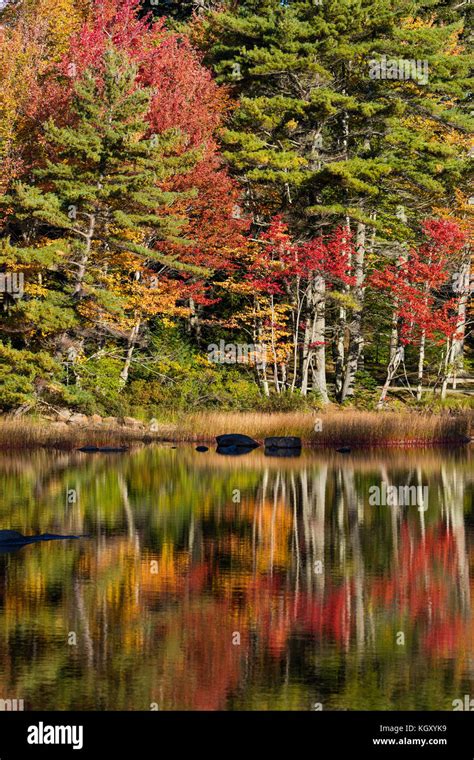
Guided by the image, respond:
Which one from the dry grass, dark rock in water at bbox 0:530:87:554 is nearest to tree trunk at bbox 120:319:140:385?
the dry grass

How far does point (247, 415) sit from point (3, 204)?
9465 millimetres

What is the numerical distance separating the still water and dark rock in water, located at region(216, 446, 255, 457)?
8.23 m

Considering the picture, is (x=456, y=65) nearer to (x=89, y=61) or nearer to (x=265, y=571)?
(x=89, y=61)

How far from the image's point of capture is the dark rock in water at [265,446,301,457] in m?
36.5

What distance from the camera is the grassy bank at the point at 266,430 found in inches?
1524

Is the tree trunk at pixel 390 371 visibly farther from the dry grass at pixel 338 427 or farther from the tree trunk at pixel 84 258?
the tree trunk at pixel 84 258

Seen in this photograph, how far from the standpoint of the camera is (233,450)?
124 feet

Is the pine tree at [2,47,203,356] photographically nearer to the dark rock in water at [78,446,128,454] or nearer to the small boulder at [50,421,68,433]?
the small boulder at [50,421,68,433]

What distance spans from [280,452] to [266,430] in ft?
10.6

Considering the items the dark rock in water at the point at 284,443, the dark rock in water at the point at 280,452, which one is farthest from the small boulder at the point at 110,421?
the dark rock in water at the point at 280,452

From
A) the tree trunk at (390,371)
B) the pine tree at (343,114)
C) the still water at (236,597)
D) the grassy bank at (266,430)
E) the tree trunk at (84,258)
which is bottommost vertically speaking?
the still water at (236,597)

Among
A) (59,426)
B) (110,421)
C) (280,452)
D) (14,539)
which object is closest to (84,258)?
(59,426)

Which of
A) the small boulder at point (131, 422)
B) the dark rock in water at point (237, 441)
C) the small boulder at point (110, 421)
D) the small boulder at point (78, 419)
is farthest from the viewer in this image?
the small boulder at point (131, 422)

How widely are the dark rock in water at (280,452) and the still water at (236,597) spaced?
7.80 m
